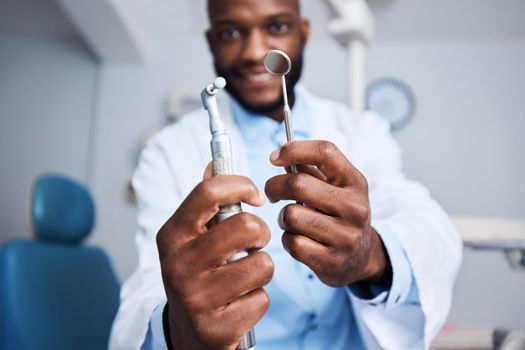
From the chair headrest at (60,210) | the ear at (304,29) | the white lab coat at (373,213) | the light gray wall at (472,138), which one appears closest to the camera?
the white lab coat at (373,213)

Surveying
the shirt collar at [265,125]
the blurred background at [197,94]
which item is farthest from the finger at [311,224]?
the blurred background at [197,94]

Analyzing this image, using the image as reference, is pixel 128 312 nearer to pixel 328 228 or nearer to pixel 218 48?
pixel 328 228

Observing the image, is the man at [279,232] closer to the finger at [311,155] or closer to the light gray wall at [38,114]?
the finger at [311,155]

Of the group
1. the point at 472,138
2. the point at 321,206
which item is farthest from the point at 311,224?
the point at 472,138

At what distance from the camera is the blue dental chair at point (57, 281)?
34.9 inches

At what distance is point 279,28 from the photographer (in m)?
0.84

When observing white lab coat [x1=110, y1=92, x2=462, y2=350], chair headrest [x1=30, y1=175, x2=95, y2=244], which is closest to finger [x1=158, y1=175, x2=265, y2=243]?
white lab coat [x1=110, y1=92, x2=462, y2=350]

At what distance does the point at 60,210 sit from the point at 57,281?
205 mm

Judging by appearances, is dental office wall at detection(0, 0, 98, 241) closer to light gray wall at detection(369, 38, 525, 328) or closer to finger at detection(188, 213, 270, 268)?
light gray wall at detection(369, 38, 525, 328)

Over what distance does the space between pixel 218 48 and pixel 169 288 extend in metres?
0.59

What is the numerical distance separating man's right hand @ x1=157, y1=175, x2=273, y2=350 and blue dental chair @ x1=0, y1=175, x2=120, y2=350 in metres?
0.67

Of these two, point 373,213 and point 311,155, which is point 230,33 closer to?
point 373,213

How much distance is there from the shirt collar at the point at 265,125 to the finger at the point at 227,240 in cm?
51

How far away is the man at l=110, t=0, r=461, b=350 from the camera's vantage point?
0.34m
